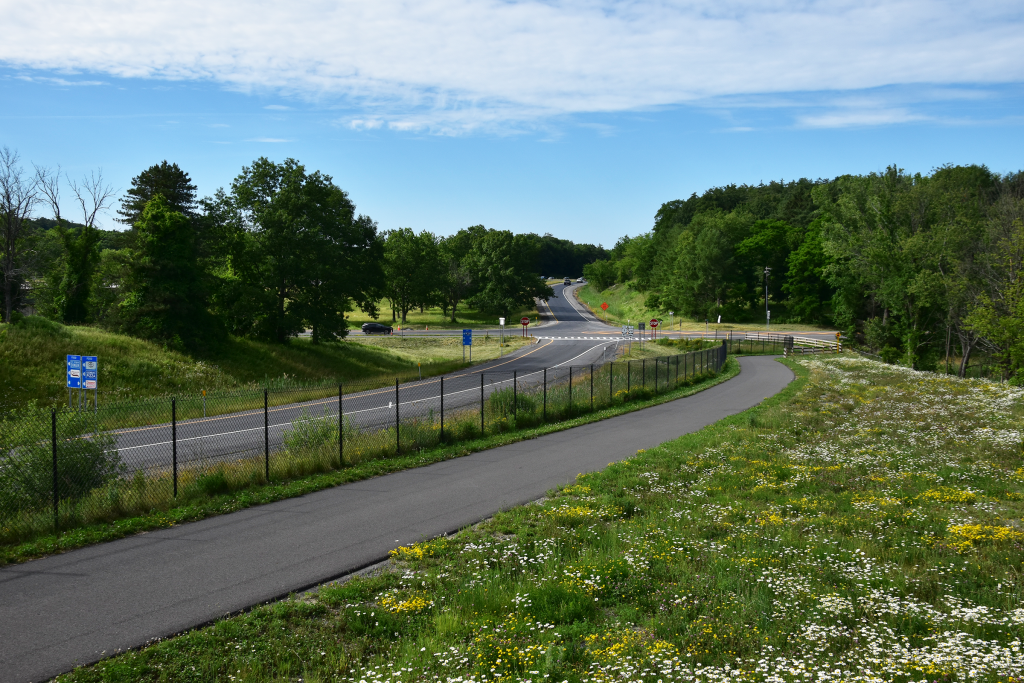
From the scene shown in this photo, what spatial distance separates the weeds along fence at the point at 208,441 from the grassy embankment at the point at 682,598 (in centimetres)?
553

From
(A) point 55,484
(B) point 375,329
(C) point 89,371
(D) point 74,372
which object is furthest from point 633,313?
(A) point 55,484

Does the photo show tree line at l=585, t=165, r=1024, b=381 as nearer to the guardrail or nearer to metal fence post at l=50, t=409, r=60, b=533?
the guardrail

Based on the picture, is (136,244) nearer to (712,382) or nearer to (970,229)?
(712,382)

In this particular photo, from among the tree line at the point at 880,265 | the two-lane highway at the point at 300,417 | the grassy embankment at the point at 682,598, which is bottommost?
the two-lane highway at the point at 300,417

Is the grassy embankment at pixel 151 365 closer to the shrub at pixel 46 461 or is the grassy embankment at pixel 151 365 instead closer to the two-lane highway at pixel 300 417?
the two-lane highway at pixel 300 417

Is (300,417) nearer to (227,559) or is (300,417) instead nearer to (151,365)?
(227,559)

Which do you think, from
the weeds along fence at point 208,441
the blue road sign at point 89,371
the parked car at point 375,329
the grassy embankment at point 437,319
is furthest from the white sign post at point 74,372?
the grassy embankment at point 437,319

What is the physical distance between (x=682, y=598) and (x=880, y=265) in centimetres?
6637

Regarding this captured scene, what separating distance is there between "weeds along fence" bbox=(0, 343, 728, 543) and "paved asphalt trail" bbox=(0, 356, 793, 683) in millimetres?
1433

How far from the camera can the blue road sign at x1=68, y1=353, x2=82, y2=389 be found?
65.6 ft

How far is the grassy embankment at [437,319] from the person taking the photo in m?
95.3

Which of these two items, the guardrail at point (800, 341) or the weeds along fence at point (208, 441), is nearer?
the weeds along fence at point (208, 441)

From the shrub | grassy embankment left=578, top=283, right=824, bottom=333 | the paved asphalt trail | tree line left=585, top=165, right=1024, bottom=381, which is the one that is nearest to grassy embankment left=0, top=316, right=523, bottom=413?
the shrub

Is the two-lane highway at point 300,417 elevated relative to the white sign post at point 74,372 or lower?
lower
